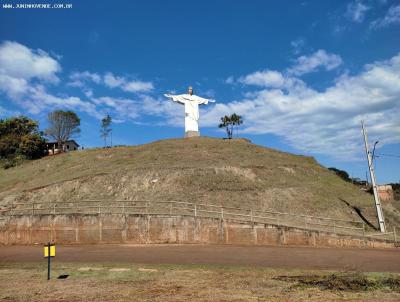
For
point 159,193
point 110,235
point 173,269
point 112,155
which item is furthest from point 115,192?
point 173,269

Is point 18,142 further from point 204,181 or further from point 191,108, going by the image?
point 204,181

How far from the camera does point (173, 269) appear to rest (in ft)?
53.1

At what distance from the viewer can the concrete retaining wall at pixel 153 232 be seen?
25875 millimetres

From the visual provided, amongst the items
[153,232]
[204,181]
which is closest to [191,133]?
[204,181]

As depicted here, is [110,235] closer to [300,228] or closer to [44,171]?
[300,228]

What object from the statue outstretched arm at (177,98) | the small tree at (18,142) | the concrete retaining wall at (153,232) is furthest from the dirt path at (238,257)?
the small tree at (18,142)

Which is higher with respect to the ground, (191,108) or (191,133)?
(191,108)

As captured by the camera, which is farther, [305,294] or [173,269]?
[173,269]

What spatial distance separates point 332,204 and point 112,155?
35.2 metres

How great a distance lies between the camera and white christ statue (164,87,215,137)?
56.8 m

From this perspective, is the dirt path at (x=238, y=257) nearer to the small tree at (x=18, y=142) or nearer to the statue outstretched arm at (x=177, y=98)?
the statue outstretched arm at (x=177, y=98)

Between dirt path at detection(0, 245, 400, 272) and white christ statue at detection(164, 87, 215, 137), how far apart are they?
3494cm

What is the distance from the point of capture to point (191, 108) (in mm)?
57031

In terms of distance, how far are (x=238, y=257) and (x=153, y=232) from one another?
946 centimetres
